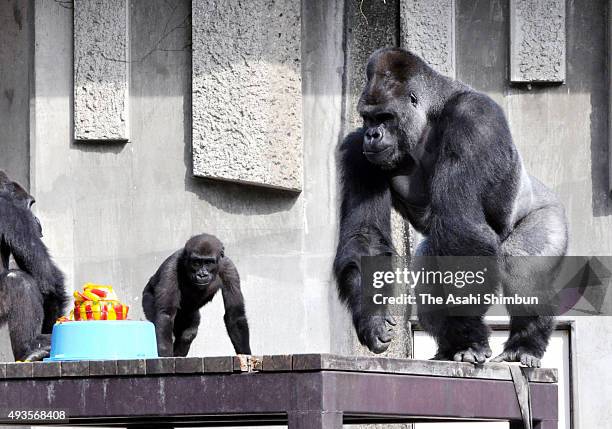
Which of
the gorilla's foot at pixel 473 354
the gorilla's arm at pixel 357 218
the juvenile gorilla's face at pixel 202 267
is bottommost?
the gorilla's foot at pixel 473 354

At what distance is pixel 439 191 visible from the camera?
3.99 metres

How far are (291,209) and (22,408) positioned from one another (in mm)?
2835

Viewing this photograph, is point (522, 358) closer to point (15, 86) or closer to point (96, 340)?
point (96, 340)

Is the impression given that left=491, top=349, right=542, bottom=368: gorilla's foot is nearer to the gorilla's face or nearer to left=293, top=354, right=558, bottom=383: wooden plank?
left=293, top=354, right=558, bottom=383: wooden plank

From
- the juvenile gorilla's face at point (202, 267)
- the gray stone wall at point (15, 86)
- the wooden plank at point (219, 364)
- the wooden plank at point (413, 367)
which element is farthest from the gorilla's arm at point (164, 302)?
the wooden plank at point (219, 364)

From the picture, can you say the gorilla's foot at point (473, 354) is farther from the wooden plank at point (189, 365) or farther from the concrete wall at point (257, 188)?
the concrete wall at point (257, 188)

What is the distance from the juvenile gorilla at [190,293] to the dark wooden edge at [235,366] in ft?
7.21

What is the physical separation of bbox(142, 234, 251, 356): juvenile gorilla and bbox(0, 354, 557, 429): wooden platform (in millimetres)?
2179

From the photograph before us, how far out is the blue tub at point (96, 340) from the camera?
353cm

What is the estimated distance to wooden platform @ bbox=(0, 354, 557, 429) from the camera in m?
2.89

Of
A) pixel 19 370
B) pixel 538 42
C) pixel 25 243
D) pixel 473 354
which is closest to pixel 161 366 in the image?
pixel 19 370

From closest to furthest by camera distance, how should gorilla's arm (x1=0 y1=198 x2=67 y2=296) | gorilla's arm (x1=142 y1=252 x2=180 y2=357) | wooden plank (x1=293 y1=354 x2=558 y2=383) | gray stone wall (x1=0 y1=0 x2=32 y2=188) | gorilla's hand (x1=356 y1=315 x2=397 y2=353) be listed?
1. wooden plank (x1=293 y1=354 x2=558 y2=383)
2. gorilla's hand (x1=356 y1=315 x2=397 y2=353)
3. gorilla's arm (x1=0 y1=198 x2=67 y2=296)
4. gorilla's arm (x1=142 y1=252 x2=180 y2=357)
5. gray stone wall (x1=0 y1=0 x2=32 y2=188)

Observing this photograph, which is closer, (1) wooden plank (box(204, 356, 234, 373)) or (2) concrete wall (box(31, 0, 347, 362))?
(1) wooden plank (box(204, 356, 234, 373))

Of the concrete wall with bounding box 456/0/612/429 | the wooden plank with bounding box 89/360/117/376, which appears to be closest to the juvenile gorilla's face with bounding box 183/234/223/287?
the concrete wall with bounding box 456/0/612/429
